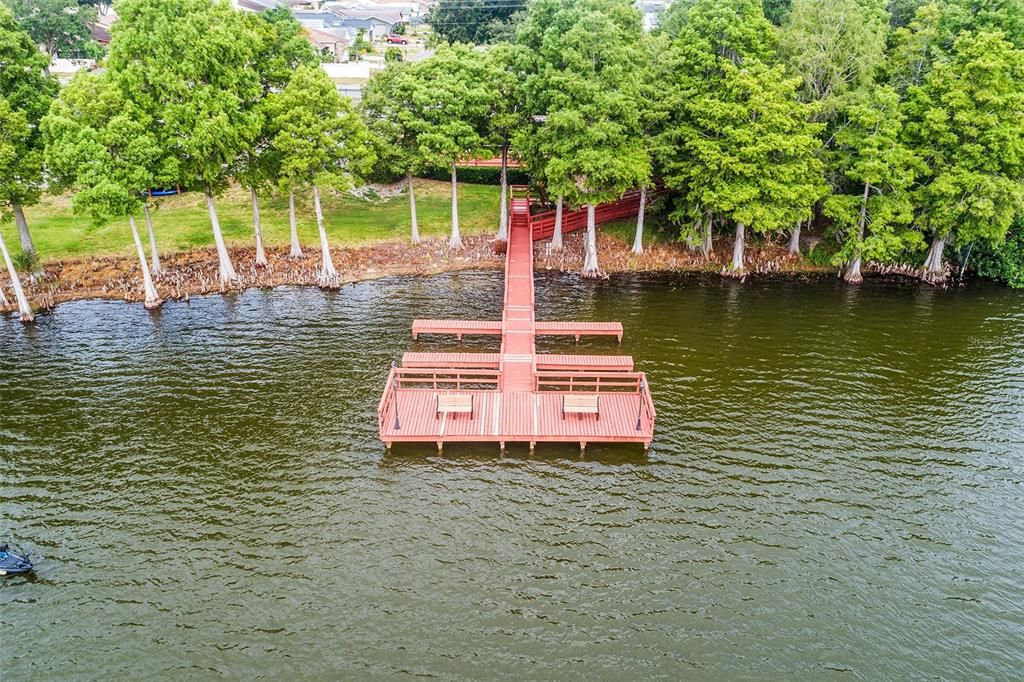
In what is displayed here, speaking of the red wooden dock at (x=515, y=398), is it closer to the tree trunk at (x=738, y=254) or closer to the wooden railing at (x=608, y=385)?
the wooden railing at (x=608, y=385)

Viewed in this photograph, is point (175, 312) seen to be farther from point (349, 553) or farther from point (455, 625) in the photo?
point (455, 625)

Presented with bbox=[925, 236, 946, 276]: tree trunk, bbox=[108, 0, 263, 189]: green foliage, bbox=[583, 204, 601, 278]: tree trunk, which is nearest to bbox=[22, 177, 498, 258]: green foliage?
bbox=[108, 0, 263, 189]: green foliage

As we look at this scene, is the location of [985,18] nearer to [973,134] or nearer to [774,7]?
[973,134]

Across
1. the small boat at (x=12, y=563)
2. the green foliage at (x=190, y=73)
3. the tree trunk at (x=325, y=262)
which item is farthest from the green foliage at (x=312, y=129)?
the small boat at (x=12, y=563)

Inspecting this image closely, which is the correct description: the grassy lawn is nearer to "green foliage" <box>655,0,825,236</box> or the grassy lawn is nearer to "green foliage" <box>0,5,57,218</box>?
"green foliage" <box>0,5,57,218</box>

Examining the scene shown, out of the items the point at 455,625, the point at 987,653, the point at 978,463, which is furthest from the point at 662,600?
the point at 978,463

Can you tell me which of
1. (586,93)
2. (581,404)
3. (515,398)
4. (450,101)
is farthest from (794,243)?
(515,398)
